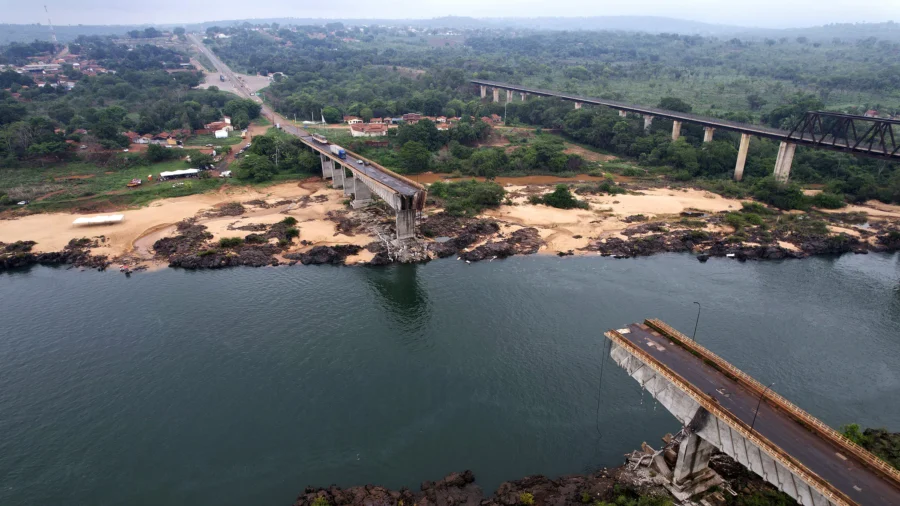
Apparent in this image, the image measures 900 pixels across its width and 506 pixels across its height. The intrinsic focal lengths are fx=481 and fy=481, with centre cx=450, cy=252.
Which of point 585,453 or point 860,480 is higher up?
point 860,480

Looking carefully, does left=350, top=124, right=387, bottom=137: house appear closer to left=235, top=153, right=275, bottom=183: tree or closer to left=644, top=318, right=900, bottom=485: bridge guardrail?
left=235, top=153, right=275, bottom=183: tree

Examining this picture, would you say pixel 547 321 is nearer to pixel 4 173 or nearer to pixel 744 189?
pixel 744 189

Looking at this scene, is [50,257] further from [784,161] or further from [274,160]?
[784,161]

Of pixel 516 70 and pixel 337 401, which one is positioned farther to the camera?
pixel 516 70

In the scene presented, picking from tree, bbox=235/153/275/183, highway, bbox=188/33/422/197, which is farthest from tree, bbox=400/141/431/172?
tree, bbox=235/153/275/183

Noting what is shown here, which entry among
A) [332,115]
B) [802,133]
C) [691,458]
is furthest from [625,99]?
[691,458]

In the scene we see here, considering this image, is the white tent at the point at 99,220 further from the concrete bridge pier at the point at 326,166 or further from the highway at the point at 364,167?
the concrete bridge pier at the point at 326,166

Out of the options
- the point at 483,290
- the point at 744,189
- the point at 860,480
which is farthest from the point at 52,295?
the point at 744,189
